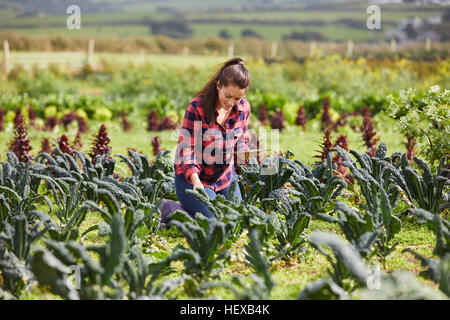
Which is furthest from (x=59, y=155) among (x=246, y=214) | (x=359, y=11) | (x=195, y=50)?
(x=359, y=11)

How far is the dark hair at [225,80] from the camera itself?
382 centimetres

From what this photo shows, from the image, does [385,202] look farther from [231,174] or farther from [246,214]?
[231,174]

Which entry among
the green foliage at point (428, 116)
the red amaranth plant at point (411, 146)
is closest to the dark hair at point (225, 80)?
the green foliage at point (428, 116)

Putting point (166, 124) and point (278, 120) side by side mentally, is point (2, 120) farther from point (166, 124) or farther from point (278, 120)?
point (278, 120)

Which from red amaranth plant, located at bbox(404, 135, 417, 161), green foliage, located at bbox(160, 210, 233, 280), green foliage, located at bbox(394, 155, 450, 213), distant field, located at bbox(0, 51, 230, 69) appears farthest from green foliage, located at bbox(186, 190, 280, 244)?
distant field, located at bbox(0, 51, 230, 69)

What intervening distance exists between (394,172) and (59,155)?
142 inches

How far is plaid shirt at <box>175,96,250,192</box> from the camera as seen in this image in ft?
14.0

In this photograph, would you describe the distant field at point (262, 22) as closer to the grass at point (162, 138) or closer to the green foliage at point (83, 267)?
the grass at point (162, 138)

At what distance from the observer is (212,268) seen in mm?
3324

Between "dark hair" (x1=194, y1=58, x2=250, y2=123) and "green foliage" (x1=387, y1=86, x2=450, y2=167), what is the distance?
1.72m

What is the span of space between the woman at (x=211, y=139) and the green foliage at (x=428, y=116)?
153 cm

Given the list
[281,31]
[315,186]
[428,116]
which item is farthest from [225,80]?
[281,31]

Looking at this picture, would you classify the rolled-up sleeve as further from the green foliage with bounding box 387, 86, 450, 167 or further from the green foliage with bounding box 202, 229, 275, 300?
the green foliage with bounding box 387, 86, 450, 167

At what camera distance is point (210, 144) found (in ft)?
14.4
